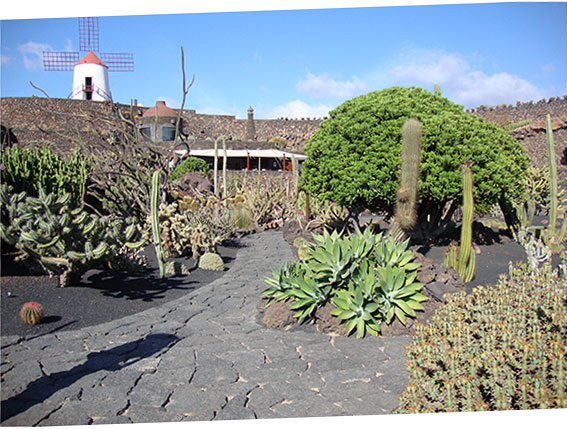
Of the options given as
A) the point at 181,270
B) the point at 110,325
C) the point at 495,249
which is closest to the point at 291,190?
the point at 495,249

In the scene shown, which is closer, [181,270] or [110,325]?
[110,325]

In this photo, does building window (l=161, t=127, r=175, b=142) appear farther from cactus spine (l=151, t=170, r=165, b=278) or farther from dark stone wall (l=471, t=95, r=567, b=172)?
cactus spine (l=151, t=170, r=165, b=278)

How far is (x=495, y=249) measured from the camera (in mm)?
8609

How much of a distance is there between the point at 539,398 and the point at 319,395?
1.40m

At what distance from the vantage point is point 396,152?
728 centimetres

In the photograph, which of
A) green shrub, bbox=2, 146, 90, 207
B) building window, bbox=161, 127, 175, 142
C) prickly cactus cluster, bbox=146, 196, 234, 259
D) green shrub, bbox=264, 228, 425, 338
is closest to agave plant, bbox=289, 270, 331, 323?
green shrub, bbox=264, 228, 425, 338

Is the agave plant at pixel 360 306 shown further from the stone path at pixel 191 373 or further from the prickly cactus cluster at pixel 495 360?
the prickly cactus cluster at pixel 495 360

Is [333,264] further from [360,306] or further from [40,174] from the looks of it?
[40,174]

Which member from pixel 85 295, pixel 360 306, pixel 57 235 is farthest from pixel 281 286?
pixel 57 235

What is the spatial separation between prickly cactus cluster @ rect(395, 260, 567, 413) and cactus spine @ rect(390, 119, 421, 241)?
2564mm

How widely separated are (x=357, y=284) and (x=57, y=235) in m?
3.27

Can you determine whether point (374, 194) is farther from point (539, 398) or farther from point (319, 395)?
point (539, 398)

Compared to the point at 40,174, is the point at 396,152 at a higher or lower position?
higher

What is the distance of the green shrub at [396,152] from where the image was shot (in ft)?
23.9
